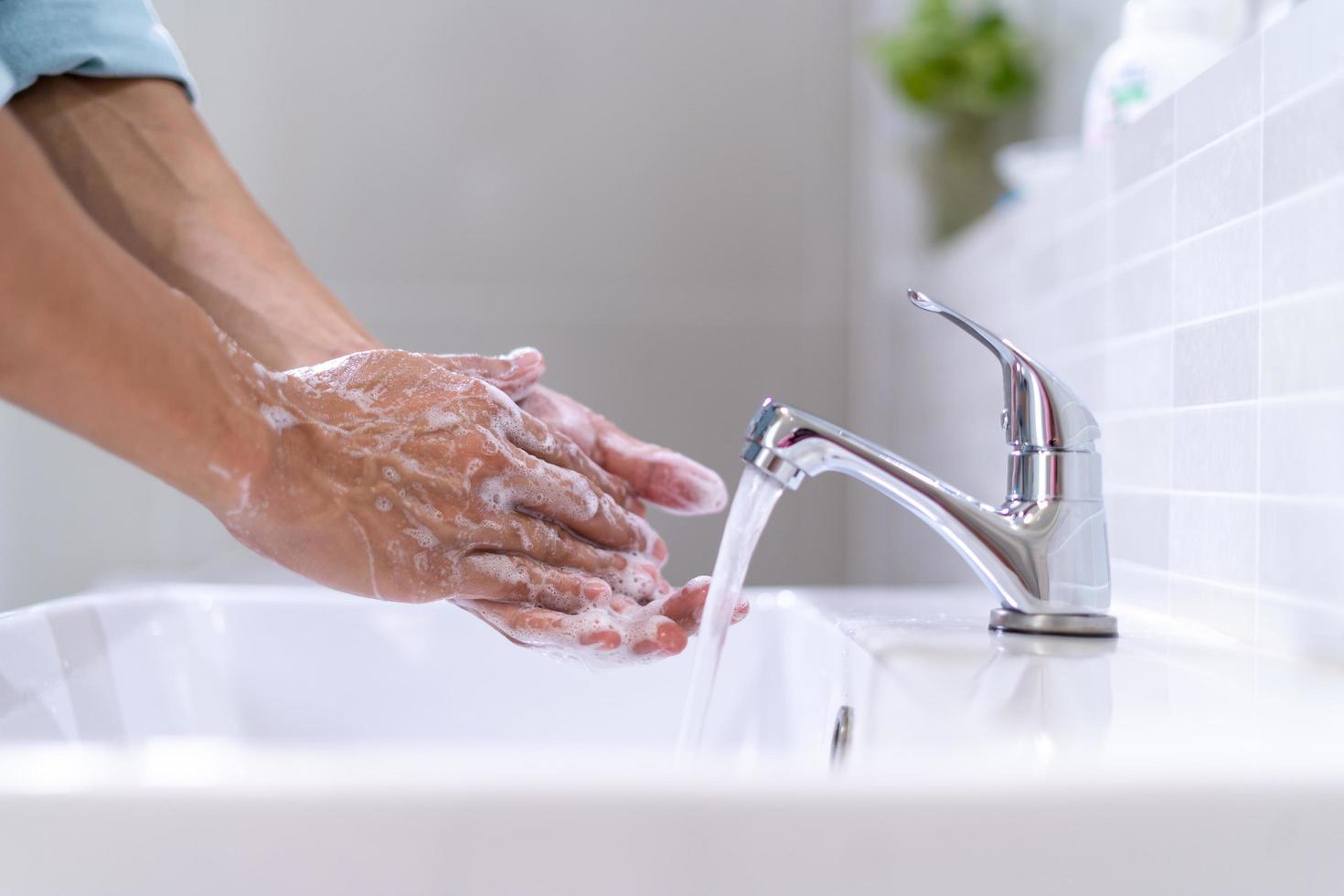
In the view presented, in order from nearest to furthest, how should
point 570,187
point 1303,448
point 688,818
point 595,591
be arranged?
point 688,818 → point 1303,448 → point 595,591 → point 570,187

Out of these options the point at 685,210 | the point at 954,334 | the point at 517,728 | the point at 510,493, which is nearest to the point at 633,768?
the point at 510,493

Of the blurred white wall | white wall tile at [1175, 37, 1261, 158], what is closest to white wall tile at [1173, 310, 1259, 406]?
white wall tile at [1175, 37, 1261, 158]

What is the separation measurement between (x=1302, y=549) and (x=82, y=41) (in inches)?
28.0

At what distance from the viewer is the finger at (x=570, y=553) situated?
639 mm

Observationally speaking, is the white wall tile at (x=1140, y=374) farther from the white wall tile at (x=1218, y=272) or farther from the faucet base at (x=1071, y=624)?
the faucet base at (x=1071, y=624)

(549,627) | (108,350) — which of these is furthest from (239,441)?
(549,627)

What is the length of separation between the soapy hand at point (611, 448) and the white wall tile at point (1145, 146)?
0.32m

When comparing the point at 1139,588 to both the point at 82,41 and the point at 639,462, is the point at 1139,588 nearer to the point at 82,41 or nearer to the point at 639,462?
the point at 639,462

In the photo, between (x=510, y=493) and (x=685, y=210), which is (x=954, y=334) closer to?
(x=685, y=210)

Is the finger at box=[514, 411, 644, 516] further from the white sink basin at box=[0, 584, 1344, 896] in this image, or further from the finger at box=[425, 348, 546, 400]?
the white sink basin at box=[0, 584, 1344, 896]

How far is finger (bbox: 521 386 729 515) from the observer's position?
0.73 meters

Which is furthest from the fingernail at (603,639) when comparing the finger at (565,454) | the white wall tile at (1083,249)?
the white wall tile at (1083,249)

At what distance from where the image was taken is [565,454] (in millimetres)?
704

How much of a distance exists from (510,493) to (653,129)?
121 centimetres
